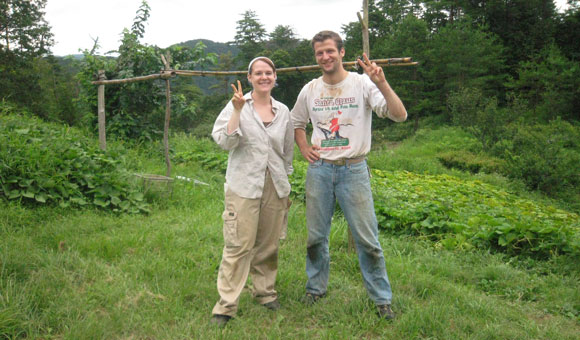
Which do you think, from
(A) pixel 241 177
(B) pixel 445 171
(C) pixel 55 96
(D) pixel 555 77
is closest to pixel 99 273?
(A) pixel 241 177

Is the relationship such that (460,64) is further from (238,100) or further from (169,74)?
(238,100)

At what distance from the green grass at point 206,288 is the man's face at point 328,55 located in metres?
1.86

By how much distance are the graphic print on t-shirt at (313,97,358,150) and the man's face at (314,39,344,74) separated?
24cm

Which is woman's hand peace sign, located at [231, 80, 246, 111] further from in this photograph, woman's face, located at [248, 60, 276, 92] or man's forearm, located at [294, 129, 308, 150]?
man's forearm, located at [294, 129, 308, 150]

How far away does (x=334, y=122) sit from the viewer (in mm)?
3254

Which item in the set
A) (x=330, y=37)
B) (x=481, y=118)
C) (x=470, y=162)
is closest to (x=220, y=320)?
(x=330, y=37)

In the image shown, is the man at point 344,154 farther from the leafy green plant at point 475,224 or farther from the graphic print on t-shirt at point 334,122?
the leafy green plant at point 475,224

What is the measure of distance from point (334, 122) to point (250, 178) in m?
0.77

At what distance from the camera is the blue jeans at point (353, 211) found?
3193mm

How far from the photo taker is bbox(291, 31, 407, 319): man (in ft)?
10.4

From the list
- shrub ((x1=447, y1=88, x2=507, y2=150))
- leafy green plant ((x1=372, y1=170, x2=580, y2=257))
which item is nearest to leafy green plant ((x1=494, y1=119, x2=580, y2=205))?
shrub ((x1=447, y1=88, x2=507, y2=150))

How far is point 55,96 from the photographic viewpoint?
120ft

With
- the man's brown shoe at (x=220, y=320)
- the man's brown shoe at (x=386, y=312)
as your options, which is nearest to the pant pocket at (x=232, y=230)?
the man's brown shoe at (x=220, y=320)

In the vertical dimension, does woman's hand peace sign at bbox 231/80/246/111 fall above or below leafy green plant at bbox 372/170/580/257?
above
